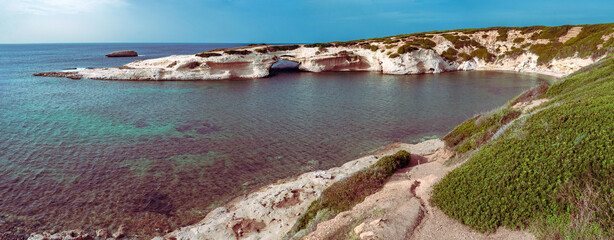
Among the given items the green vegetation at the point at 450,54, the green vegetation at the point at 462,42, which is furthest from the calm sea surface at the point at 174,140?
the green vegetation at the point at 462,42

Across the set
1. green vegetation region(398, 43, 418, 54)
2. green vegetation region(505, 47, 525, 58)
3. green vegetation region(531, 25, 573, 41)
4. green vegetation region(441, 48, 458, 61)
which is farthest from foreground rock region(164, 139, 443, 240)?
green vegetation region(531, 25, 573, 41)

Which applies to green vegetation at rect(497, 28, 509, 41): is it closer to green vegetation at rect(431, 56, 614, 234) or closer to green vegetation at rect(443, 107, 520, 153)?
green vegetation at rect(443, 107, 520, 153)

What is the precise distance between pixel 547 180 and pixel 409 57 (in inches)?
2019

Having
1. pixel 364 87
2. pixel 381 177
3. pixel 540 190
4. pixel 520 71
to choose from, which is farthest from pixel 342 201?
pixel 520 71

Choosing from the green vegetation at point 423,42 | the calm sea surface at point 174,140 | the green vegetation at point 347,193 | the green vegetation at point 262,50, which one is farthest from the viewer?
the green vegetation at point 423,42

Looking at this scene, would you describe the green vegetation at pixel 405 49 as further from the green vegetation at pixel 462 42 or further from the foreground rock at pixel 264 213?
the foreground rock at pixel 264 213

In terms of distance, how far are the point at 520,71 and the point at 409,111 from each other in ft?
134

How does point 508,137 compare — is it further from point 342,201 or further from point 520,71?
point 520,71

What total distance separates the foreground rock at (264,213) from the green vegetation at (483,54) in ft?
191

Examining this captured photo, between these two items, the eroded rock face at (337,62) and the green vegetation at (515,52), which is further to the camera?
the green vegetation at (515,52)

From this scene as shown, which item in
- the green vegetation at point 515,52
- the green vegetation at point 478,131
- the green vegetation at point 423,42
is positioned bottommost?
the green vegetation at point 478,131

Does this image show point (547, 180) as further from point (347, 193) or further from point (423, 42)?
point (423, 42)

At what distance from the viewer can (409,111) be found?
89.7ft

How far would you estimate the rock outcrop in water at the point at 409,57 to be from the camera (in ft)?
163
